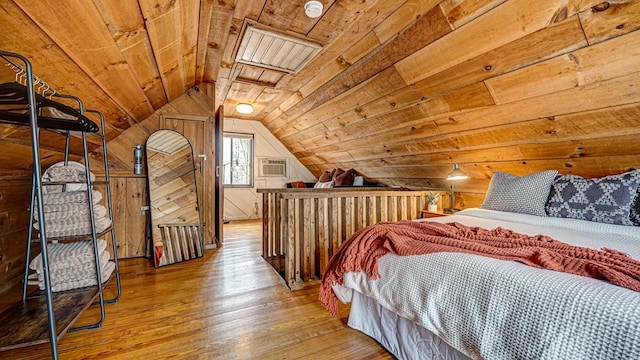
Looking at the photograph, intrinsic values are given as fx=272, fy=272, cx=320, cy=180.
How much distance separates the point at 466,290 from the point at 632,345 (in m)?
0.41

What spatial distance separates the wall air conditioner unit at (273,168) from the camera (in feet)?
18.3

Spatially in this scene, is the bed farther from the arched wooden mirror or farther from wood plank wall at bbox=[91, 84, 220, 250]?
wood plank wall at bbox=[91, 84, 220, 250]

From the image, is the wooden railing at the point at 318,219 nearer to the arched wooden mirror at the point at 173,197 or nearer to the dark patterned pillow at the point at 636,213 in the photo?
the arched wooden mirror at the point at 173,197

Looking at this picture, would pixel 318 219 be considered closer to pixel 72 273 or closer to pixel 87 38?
pixel 72 273

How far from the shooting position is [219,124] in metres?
3.62

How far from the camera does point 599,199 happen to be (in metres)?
1.70

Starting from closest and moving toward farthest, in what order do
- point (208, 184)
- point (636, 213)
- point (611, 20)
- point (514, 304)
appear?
point (514, 304)
point (611, 20)
point (636, 213)
point (208, 184)

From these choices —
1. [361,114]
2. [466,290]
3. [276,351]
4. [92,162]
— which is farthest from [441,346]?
[92,162]

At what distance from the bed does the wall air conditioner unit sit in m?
4.26

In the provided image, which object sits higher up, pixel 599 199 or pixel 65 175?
pixel 65 175

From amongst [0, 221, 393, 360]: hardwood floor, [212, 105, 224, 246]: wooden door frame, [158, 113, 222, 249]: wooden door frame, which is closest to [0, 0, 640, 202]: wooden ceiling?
[158, 113, 222, 249]: wooden door frame

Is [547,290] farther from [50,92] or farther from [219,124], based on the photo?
[219,124]

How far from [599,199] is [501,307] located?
1438mm

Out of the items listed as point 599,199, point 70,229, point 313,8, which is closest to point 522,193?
point 599,199
